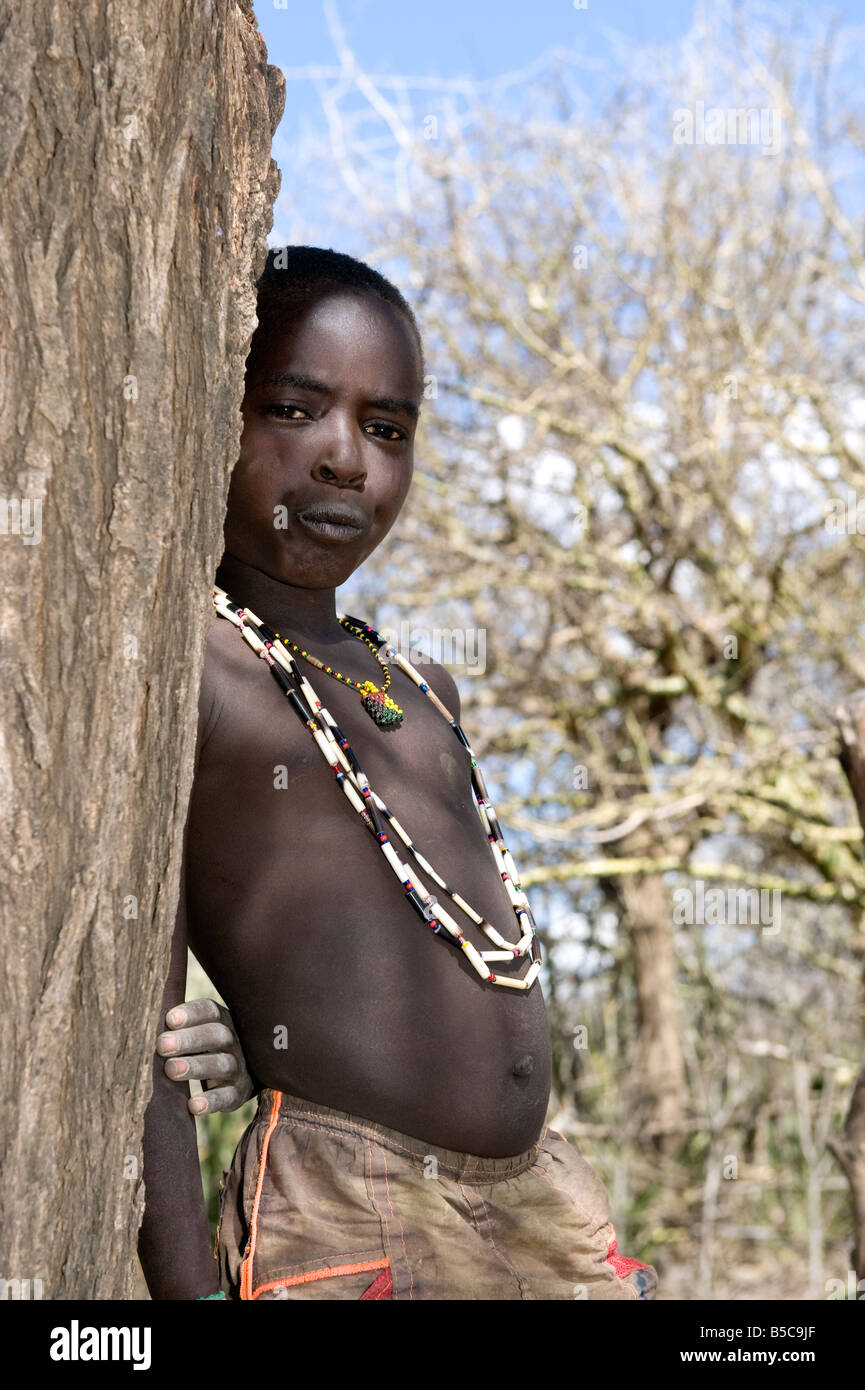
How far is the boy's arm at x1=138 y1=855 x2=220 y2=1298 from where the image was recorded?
4.97ft

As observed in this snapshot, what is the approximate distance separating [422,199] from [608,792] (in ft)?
9.15

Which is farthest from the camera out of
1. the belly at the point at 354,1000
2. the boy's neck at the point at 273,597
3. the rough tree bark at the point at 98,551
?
the boy's neck at the point at 273,597

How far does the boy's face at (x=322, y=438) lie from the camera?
176 centimetres

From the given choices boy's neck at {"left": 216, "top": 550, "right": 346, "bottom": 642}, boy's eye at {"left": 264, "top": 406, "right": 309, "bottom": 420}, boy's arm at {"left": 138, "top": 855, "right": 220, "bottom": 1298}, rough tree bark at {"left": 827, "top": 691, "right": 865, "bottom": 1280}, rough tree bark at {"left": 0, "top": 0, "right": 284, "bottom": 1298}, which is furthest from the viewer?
rough tree bark at {"left": 827, "top": 691, "right": 865, "bottom": 1280}

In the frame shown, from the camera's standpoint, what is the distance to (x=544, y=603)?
631 centimetres

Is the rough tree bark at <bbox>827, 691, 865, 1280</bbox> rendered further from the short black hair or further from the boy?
the short black hair

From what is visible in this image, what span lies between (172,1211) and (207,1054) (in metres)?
0.18

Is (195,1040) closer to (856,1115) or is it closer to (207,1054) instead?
(207,1054)

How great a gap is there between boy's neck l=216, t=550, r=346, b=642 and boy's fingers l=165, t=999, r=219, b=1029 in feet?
1.73

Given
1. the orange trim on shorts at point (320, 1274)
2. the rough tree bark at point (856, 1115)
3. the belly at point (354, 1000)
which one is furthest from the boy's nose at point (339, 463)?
the rough tree bark at point (856, 1115)

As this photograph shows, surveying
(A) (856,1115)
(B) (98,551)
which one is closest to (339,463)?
(B) (98,551)

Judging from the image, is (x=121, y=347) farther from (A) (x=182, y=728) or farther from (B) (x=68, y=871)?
(B) (x=68, y=871)

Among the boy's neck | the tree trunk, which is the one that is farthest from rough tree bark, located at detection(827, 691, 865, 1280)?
the tree trunk

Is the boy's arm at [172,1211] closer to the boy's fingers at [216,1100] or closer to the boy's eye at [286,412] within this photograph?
the boy's fingers at [216,1100]
